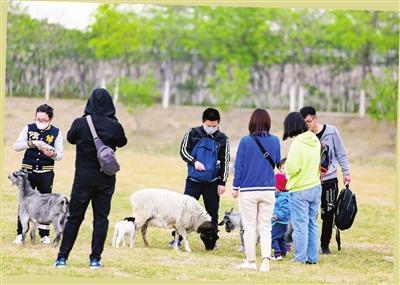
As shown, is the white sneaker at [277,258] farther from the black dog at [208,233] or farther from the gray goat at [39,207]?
the gray goat at [39,207]

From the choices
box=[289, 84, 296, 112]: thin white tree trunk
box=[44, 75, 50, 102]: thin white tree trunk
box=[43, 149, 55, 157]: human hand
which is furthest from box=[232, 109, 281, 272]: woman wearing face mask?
box=[289, 84, 296, 112]: thin white tree trunk

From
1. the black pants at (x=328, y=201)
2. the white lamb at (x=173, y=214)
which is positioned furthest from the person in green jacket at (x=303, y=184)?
the white lamb at (x=173, y=214)

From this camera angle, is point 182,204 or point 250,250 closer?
point 250,250

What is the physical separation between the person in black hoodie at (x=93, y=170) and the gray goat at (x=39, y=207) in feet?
4.54

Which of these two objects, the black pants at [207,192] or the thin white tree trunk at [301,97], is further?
the thin white tree trunk at [301,97]

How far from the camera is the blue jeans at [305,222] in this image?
32.7ft

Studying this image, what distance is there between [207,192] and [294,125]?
183 cm

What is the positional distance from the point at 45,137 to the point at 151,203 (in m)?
1.47

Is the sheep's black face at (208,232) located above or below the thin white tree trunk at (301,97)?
below

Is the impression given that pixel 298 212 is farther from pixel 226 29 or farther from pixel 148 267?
pixel 226 29

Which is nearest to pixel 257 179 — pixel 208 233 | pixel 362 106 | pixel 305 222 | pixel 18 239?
pixel 305 222

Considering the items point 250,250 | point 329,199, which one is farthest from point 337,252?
point 250,250

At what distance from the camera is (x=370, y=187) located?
71.7 ft

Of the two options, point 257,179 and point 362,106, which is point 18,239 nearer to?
point 257,179
